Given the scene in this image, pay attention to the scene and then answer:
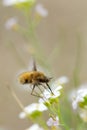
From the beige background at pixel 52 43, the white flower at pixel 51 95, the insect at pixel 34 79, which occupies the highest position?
the beige background at pixel 52 43

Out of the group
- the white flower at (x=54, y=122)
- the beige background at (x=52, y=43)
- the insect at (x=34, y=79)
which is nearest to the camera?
the white flower at (x=54, y=122)

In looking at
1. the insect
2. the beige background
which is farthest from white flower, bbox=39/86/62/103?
the beige background

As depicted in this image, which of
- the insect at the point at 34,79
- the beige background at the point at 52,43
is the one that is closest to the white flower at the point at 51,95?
the insect at the point at 34,79

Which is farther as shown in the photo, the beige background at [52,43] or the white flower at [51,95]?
the beige background at [52,43]

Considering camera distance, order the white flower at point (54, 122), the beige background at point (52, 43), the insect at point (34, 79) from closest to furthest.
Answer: the white flower at point (54, 122)
the insect at point (34, 79)
the beige background at point (52, 43)

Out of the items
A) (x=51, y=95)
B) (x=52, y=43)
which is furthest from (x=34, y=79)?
(x=52, y=43)

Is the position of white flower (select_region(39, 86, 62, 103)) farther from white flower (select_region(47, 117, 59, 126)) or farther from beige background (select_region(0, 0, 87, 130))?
beige background (select_region(0, 0, 87, 130))

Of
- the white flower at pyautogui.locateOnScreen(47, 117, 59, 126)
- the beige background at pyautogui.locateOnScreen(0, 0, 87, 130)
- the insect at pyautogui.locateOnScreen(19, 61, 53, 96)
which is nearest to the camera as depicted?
the white flower at pyautogui.locateOnScreen(47, 117, 59, 126)

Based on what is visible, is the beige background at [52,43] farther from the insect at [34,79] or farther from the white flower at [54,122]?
the white flower at [54,122]

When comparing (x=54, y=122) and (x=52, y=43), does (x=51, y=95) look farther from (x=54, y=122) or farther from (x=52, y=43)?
(x=52, y=43)
